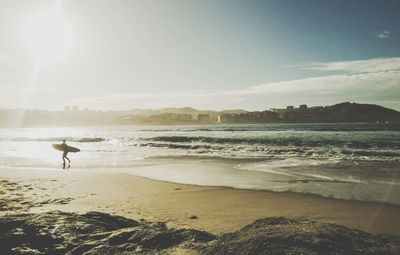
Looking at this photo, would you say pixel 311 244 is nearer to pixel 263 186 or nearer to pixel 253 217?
pixel 253 217

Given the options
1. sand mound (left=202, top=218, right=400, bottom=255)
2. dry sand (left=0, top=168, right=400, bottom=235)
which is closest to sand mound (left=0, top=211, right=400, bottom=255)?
sand mound (left=202, top=218, right=400, bottom=255)

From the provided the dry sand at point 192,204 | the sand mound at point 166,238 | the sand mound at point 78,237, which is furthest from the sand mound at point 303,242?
the dry sand at point 192,204

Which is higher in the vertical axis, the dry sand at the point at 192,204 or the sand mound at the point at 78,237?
the sand mound at the point at 78,237

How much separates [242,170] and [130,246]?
13.5m

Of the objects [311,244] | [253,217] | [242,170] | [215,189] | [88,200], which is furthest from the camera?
[242,170]

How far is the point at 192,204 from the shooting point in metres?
9.70

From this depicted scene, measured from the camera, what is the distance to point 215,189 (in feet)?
39.5

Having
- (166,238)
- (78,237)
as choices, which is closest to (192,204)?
(78,237)

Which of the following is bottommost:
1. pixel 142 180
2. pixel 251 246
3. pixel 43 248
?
pixel 142 180

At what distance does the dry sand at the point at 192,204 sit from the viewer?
7930 mm

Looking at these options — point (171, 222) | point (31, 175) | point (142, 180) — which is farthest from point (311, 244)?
point (31, 175)

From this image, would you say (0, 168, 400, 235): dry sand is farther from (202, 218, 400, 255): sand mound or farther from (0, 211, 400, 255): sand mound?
(202, 218, 400, 255): sand mound

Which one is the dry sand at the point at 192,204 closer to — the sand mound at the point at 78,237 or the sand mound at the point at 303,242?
the sand mound at the point at 78,237

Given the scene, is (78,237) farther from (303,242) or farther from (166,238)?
(303,242)
